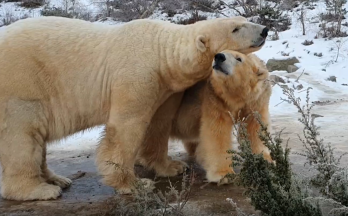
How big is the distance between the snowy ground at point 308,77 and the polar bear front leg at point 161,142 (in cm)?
74

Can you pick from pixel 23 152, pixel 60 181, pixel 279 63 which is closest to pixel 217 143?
pixel 60 181

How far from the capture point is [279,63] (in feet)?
36.4

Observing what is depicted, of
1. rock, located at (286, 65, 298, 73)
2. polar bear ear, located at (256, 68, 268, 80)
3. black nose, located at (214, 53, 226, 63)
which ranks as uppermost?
black nose, located at (214, 53, 226, 63)

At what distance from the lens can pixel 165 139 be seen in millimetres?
4207

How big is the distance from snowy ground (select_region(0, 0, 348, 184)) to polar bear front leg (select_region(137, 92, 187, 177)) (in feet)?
2.43

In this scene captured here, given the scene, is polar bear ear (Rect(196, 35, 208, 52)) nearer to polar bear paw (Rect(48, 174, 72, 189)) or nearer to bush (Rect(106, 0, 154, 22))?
polar bear paw (Rect(48, 174, 72, 189))

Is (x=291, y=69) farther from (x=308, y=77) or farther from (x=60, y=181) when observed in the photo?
(x=60, y=181)

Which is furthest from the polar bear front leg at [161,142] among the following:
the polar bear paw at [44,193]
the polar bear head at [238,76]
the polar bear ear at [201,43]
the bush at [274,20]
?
the bush at [274,20]

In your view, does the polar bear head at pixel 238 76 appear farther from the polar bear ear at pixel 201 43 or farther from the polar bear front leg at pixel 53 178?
the polar bear front leg at pixel 53 178

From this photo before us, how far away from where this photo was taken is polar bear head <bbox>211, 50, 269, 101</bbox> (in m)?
3.55

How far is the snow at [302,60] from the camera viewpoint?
6301mm

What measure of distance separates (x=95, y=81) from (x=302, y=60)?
9.19 metres

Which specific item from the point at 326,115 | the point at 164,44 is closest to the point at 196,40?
the point at 164,44

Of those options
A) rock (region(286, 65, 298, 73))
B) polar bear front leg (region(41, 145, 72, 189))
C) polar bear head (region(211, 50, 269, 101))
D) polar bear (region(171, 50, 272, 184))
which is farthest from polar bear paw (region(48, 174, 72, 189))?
rock (region(286, 65, 298, 73))
